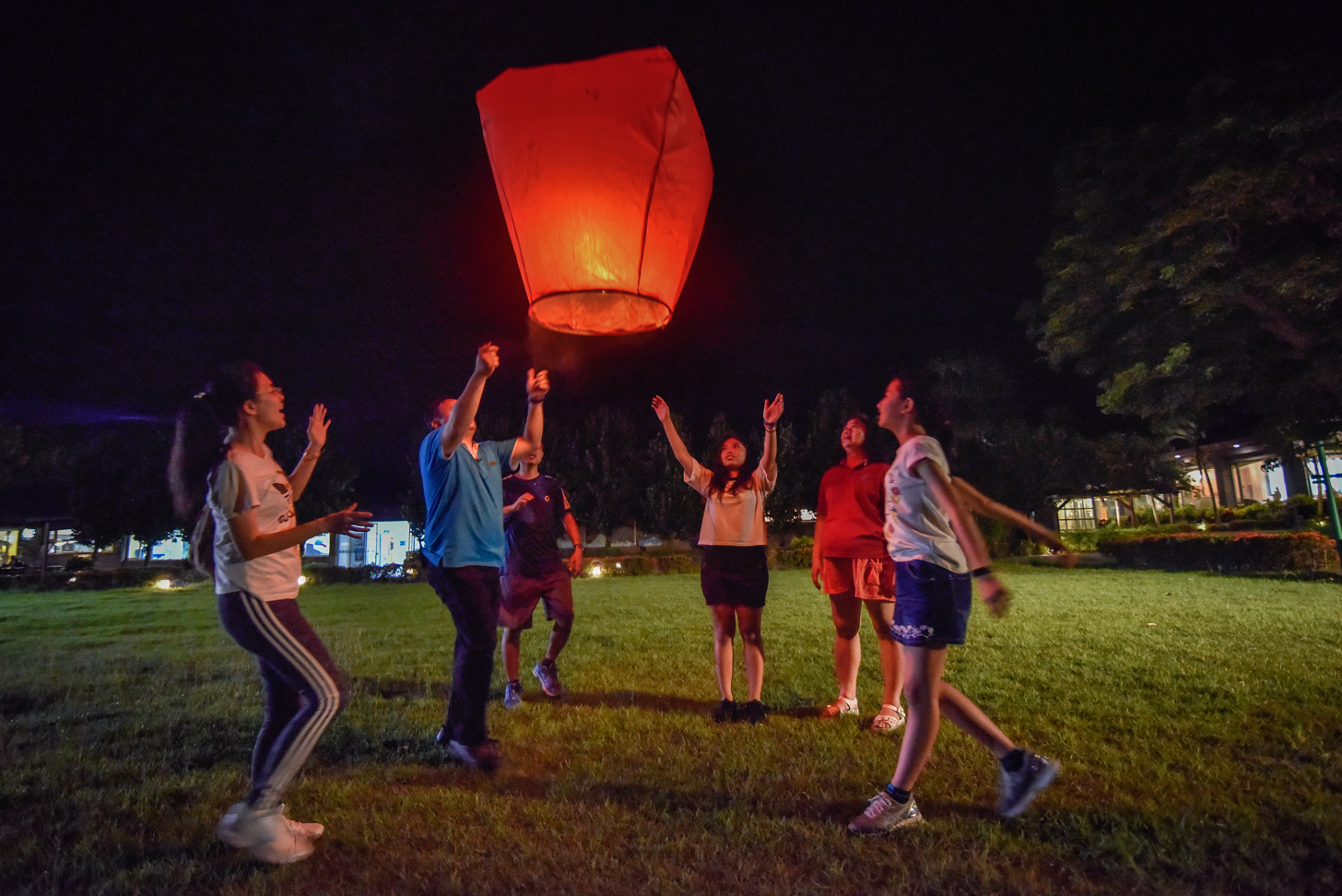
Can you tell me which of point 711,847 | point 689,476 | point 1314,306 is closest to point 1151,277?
point 1314,306

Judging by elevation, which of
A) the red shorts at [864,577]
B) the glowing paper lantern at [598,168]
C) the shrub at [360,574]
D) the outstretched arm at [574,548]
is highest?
the glowing paper lantern at [598,168]

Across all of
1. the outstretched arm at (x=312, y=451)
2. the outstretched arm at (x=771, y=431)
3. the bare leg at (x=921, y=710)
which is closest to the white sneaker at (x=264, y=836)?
the outstretched arm at (x=312, y=451)

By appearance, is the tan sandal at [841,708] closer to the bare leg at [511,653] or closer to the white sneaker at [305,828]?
the bare leg at [511,653]

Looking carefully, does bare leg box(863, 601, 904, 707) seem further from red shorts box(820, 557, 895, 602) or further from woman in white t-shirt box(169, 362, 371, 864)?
woman in white t-shirt box(169, 362, 371, 864)

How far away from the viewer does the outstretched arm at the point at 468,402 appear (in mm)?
3523

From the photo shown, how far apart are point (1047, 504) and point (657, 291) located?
117ft

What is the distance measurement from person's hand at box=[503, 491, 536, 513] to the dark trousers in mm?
1811

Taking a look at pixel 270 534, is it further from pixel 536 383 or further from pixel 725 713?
pixel 725 713

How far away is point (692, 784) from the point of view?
3643 mm

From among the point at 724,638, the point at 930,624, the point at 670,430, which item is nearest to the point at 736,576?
the point at 724,638

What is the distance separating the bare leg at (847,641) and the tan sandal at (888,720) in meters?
0.35

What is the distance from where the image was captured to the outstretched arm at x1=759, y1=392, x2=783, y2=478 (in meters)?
4.67

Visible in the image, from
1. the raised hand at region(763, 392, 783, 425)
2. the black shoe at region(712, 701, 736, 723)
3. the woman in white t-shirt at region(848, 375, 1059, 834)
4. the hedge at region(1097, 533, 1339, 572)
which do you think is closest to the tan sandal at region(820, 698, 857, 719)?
the black shoe at region(712, 701, 736, 723)

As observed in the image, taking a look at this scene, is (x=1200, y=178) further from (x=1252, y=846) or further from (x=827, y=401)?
(x=827, y=401)
